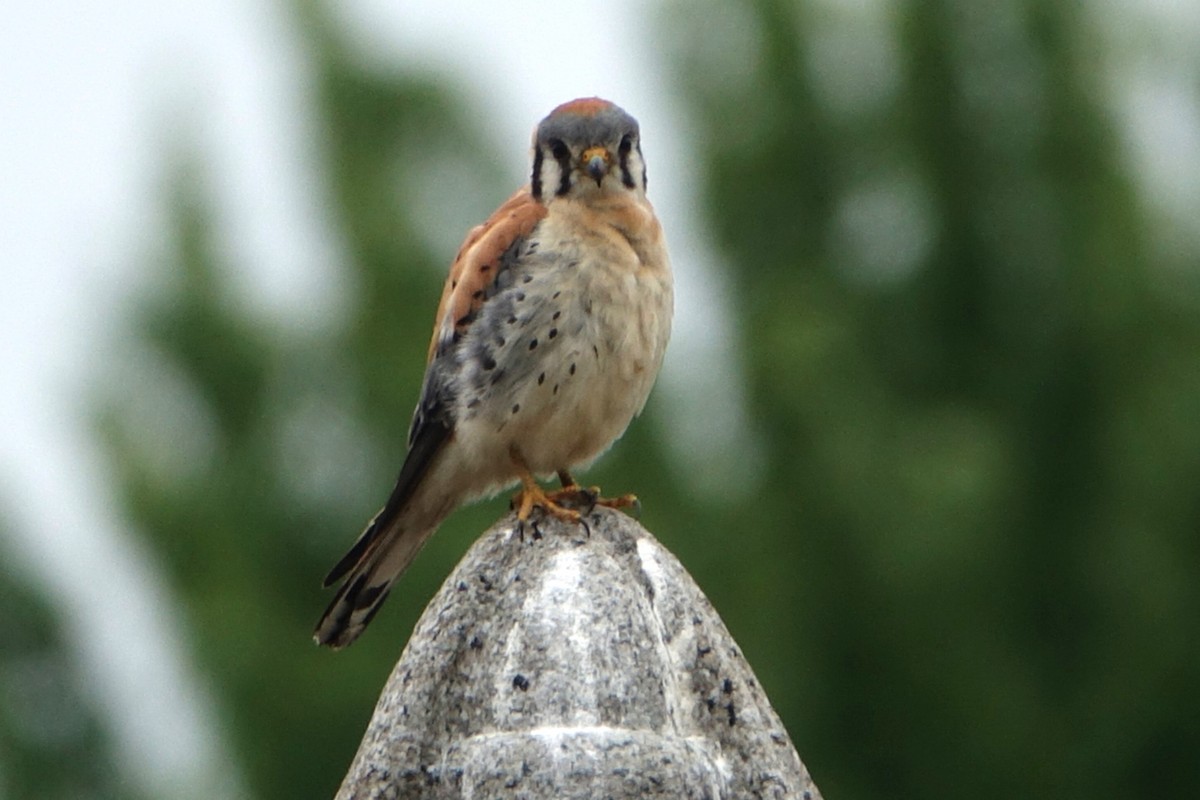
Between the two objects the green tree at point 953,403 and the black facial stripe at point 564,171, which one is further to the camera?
the green tree at point 953,403

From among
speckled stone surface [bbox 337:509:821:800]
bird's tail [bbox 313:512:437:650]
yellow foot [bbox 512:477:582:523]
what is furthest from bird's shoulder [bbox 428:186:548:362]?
speckled stone surface [bbox 337:509:821:800]

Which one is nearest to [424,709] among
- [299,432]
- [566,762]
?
[566,762]

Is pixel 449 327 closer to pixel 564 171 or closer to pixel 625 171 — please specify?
pixel 564 171

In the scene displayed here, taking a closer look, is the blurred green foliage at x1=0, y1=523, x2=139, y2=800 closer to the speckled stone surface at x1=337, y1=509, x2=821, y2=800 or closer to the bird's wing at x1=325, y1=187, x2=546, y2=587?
the bird's wing at x1=325, y1=187, x2=546, y2=587

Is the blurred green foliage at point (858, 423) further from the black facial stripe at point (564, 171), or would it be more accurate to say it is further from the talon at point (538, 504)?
the talon at point (538, 504)

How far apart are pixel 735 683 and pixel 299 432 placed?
5.84m

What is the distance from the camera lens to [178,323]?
9953 mm

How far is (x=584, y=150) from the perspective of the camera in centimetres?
596

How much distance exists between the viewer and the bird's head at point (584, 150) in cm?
592

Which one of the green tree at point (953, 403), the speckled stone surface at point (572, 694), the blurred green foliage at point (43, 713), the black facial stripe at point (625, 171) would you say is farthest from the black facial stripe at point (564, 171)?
the blurred green foliage at point (43, 713)

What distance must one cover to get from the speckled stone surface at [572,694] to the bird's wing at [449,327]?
51.4 inches

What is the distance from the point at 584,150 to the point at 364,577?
1323 mm

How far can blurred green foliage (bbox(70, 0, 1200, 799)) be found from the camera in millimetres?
8789

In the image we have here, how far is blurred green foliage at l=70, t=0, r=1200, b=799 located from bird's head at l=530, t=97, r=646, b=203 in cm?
293
